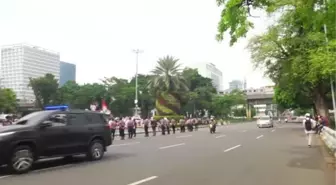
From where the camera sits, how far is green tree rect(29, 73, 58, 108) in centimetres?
8000

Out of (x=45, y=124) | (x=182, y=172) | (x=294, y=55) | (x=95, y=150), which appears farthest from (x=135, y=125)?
(x=182, y=172)

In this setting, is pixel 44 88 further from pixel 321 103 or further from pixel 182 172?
pixel 182 172

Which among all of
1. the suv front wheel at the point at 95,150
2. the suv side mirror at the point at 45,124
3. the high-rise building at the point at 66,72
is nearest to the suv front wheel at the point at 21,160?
the suv side mirror at the point at 45,124

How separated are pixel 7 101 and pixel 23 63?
2975 cm

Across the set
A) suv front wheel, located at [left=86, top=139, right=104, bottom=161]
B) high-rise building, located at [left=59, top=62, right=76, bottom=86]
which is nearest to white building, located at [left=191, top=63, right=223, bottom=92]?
high-rise building, located at [left=59, top=62, right=76, bottom=86]

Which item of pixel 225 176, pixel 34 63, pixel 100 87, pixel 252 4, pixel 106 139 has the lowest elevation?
pixel 225 176

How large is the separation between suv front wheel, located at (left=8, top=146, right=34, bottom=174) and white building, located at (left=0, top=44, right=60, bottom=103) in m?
98.2

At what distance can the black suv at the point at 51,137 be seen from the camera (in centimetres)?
1005

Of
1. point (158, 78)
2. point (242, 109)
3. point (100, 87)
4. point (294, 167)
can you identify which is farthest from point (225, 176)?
point (242, 109)

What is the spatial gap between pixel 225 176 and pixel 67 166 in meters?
4.90

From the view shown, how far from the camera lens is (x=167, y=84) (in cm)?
6575

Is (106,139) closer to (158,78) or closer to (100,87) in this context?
(158,78)

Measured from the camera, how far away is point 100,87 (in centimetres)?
7931

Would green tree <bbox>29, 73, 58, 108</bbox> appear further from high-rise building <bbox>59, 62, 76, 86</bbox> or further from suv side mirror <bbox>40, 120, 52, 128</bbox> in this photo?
suv side mirror <bbox>40, 120, 52, 128</bbox>
